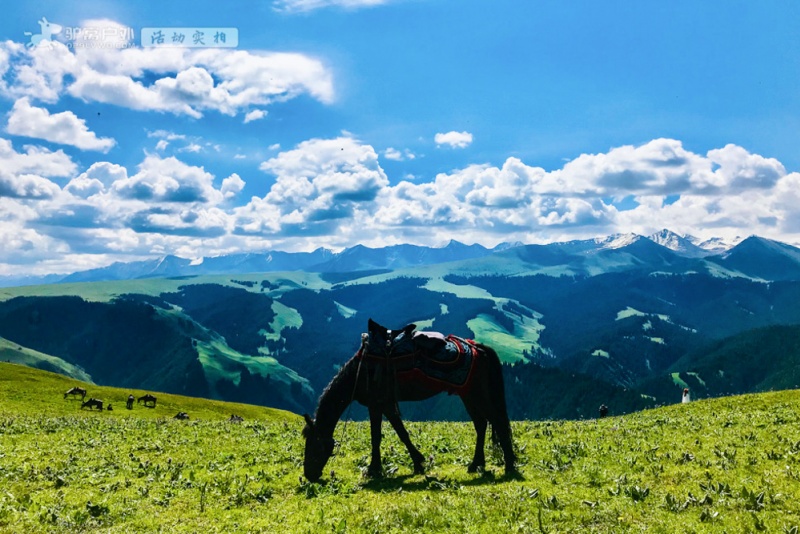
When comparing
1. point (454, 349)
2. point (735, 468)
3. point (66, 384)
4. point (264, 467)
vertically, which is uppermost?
point (454, 349)

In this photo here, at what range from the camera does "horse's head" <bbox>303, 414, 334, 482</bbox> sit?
48.7 feet

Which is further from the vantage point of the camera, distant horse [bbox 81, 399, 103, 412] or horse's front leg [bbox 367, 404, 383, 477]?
distant horse [bbox 81, 399, 103, 412]

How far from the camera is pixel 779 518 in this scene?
372 inches

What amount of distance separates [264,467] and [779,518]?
14297 mm

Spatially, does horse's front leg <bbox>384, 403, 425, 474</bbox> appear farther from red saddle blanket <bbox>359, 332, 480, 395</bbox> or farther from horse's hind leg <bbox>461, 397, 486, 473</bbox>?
horse's hind leg <bbox>461, 397, 486, 473</bbox>

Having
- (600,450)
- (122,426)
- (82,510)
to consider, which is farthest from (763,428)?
(122,426)

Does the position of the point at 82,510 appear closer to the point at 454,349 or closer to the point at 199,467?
the point at 199,467

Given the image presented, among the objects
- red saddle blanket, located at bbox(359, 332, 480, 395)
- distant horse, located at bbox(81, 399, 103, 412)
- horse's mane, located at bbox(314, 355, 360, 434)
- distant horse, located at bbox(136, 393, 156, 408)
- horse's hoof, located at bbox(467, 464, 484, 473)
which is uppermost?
red saddle blanket, located at bbox(359, 332, 480, 395)

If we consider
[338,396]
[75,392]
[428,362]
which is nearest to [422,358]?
[428,362]

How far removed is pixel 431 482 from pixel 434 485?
0.53 ft

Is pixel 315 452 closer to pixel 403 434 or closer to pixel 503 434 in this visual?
pixel 403 434

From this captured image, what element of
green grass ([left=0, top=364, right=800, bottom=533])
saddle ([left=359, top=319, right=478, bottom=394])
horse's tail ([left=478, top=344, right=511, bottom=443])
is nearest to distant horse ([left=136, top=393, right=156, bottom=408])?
green grass ([left=0, top=364, right=800, bottom=533])

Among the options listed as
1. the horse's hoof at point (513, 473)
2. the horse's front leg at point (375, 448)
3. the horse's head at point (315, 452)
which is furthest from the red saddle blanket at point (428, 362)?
the horse's hoof at point (513, 473)

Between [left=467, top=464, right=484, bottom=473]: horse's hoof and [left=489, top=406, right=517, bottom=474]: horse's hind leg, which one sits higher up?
[left=489, top=406, right=517, bottom=474]: horse's hind leg
